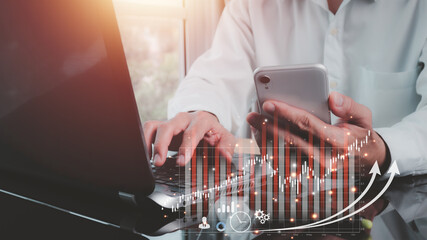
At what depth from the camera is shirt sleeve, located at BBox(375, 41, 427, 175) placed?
20.5 inches

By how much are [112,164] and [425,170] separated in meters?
0.53

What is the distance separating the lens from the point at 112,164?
0.88 feet

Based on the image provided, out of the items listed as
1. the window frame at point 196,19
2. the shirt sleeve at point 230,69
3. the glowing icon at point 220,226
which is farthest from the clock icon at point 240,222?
the window frame at point 196,19

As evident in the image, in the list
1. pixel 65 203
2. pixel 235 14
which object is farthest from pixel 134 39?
pixel 65 203

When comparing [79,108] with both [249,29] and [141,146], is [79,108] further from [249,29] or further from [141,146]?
[249,29]

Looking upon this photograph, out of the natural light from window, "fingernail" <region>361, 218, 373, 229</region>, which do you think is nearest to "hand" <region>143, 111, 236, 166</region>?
"fingernail" <region>361, 218, 373, 229</region>

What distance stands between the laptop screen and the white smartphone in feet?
1.03

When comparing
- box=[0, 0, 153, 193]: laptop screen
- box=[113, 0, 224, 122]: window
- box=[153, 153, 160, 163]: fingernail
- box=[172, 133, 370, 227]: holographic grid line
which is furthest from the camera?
box=[113, 0, 224, 122]: window

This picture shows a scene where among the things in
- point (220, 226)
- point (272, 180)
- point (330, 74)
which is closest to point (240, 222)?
point (220, 226)

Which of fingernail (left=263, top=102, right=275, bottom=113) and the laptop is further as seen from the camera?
fingernail (left=263, top=102, right=275, bottom=113)

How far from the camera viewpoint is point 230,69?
1.04 meters

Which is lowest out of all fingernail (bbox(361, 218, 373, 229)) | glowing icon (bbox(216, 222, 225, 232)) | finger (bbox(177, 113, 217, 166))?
fingernail (bbox(361, 218, 373, 229))

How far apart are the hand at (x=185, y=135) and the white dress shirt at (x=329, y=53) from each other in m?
0.10

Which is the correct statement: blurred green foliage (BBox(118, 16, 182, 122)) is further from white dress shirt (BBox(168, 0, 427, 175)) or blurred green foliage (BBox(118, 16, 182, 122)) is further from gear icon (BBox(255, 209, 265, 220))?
gear icon (BBox(255, 209, 265, 220))
